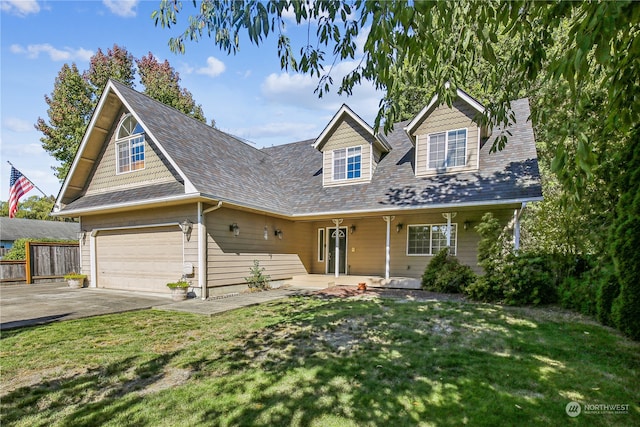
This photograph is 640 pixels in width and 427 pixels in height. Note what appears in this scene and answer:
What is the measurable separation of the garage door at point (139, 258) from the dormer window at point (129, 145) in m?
2.37

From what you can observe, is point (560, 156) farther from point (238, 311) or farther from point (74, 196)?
point (74, 196)

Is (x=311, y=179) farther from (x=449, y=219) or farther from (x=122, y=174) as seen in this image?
(x=122, y=174)

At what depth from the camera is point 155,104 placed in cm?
1106

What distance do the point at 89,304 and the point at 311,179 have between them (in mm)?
9166

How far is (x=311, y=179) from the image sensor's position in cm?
1391

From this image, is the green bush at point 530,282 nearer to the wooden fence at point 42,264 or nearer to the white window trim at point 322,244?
the white window trim at point 322,244

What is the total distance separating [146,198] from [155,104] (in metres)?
4.02

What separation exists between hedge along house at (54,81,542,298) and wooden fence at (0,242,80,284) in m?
3.27

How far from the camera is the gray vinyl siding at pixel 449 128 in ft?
34.6

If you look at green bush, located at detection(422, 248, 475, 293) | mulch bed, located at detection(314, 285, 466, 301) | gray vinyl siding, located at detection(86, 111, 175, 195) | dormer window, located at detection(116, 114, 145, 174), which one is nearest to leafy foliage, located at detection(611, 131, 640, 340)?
mulch bed, located at detection(314, 285, 466, 301)

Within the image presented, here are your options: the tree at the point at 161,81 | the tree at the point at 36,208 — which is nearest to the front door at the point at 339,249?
the tree at the point at 161,81

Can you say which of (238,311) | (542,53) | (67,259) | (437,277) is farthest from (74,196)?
(542,53)

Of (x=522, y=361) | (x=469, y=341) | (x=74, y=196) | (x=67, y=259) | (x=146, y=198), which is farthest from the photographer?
(x=67, y=259)

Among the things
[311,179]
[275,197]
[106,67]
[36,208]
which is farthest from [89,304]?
[36,208]
